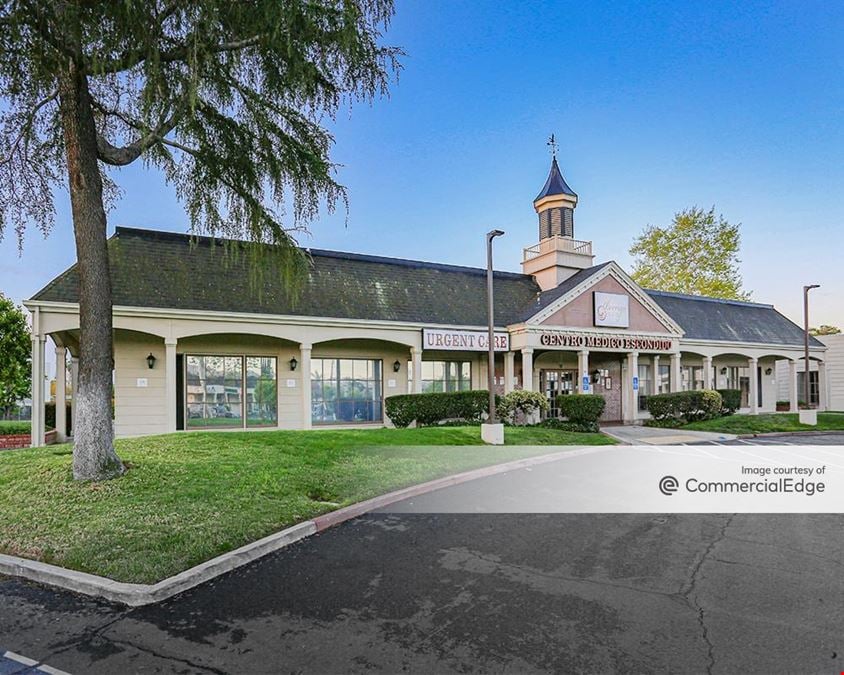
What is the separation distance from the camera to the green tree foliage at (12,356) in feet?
74.3

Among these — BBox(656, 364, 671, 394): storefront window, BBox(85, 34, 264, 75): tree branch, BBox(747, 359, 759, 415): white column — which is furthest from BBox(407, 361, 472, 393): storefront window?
BBox(747, 359, 759, 415): white column

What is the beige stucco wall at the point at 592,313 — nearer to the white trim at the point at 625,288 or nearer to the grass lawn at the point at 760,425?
the white trim at the point at 625,288

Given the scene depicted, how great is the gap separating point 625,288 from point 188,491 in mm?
18670

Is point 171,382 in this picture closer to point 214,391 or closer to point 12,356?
point 214,391

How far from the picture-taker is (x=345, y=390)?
17922 millimetres

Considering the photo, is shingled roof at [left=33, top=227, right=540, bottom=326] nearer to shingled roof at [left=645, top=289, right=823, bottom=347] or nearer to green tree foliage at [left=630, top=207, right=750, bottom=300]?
shingled roof at [left=645, top=289, right=823, bottom=347]

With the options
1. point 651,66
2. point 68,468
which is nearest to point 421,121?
point 651,66

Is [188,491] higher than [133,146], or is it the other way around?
[133,146]

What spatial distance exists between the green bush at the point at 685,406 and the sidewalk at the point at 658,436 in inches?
51.8

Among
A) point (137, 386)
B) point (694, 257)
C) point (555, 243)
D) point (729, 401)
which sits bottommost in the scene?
point (729, 401)

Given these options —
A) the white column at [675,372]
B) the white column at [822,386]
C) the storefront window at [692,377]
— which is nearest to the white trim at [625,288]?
the white column at [675,372]

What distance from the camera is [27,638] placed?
146 inches

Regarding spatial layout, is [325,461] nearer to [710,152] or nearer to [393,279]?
[393,279]

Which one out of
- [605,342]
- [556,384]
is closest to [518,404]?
[556,384]
